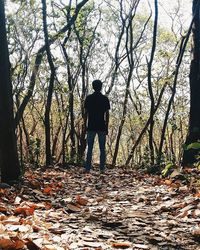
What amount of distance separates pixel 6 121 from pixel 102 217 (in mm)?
2829

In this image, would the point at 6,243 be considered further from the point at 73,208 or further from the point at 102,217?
the point at 73,208

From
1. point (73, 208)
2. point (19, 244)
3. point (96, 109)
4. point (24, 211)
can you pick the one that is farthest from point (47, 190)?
point (19, 244)

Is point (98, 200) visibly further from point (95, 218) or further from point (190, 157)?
point (190, 157)

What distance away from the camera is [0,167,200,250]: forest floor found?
11.0 feet

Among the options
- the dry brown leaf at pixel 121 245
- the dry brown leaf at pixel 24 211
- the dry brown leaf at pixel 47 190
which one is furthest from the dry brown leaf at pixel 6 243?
the dry brown leaf at pixel 47 190

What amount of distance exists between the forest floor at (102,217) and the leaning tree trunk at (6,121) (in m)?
0.35

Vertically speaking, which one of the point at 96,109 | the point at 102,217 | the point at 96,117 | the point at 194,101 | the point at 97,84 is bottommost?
the point at 102,217

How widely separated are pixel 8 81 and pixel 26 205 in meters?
2.49

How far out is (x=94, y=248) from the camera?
3.20 meters

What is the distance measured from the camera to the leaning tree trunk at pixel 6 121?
6.53m

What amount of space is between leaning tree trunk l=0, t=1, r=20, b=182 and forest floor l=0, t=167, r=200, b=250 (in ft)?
1.16

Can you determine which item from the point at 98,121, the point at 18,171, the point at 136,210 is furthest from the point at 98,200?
the point at 98,121

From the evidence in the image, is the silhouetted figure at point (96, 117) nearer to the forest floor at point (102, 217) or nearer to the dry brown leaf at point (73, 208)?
the forest floor at point (102, 217)

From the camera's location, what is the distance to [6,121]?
666 centimetres
